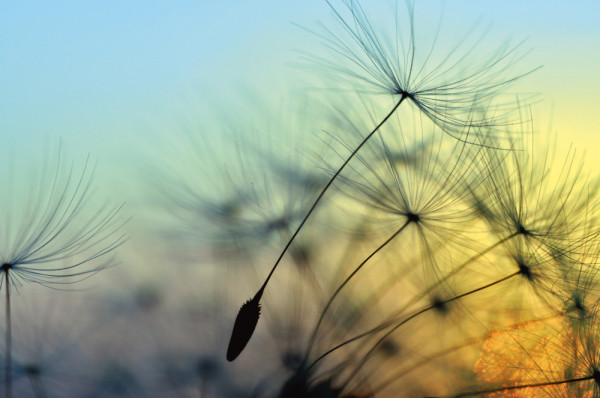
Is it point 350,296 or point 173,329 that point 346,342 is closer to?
point 350,296

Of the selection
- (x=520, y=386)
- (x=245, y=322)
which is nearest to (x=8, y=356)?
(x=245, y=322)

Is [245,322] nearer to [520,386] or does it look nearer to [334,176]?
[334,176]

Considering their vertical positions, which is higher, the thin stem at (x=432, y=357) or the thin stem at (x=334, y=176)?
the thin stem at (x=334, y=176)

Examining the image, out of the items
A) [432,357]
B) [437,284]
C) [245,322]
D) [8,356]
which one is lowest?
[8,356]

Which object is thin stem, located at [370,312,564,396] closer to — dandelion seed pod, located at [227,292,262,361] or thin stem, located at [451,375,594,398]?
thin stem, located at [451,375,594,398]

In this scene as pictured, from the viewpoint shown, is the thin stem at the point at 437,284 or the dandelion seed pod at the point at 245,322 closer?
the dandelion seed pod at the point at 245,322

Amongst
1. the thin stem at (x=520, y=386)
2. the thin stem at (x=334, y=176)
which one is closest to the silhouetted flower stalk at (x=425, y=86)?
the thin stem at (x=334, y=176)

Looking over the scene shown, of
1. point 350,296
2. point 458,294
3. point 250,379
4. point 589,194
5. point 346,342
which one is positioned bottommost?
point 250,379

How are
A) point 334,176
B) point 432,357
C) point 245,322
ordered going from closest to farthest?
point 245,322, point 334,176, point 432,357

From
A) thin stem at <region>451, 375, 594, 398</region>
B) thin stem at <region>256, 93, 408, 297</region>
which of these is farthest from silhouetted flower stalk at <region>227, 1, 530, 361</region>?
thin stem at <region>451, 375, 594, 398</region>

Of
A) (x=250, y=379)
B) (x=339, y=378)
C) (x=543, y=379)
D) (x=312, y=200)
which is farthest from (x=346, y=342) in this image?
(x=543, y=379)

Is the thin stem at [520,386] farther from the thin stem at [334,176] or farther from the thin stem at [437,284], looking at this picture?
the thin stem at [334,176]
